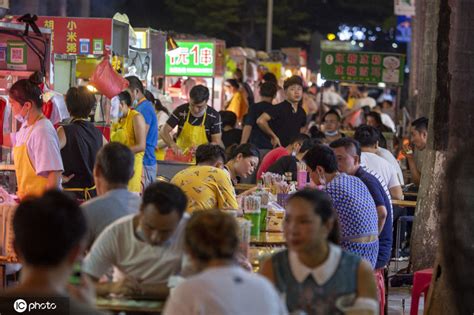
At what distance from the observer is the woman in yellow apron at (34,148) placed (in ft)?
33.1

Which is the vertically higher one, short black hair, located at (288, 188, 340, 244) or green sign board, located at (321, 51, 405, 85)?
green sign board, located at (321, 51, 405, 85)

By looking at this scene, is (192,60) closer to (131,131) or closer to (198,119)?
(198,119)

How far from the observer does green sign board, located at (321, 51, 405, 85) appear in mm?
27766

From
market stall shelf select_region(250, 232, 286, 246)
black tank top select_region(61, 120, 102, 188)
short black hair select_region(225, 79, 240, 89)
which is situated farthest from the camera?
short black hair select_region(225, 79, 240, 89)

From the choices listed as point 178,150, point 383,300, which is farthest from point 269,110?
point 383,300

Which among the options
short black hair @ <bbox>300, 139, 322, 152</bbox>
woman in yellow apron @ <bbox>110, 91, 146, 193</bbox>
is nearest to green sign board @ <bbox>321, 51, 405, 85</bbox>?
short black hair @ <bbox>300, 139, 322, 152</bbox>

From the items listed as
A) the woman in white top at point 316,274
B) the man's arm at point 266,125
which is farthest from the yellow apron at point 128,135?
the woman in white top at point 316,274

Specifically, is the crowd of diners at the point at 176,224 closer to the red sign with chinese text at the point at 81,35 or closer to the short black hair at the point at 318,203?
the short black hair at the point at 318,203

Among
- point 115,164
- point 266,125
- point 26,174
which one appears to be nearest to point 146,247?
point 115,164

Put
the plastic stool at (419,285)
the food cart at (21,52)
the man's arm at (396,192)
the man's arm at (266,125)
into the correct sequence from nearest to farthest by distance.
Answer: the plastic stool at (419,285) < the food cart at (21,52) < the man's arm at (396,192) < the man's arm at (266,125)

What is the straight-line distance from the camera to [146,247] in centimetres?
707

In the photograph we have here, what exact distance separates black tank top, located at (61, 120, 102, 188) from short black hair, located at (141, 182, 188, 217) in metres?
4.37

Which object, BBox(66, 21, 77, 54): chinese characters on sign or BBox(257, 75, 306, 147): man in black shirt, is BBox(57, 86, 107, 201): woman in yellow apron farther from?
BBox(257, 75, 306, 147): man in black shirt

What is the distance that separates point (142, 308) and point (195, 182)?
3.92m
